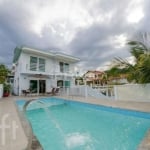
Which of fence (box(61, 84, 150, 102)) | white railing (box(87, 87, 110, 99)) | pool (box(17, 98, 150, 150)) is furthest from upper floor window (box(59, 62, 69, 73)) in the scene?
pool (box(17, 98, 150, 150))

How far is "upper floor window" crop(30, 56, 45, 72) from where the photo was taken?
2206cm

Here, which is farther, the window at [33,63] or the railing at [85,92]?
the window at [33,63]

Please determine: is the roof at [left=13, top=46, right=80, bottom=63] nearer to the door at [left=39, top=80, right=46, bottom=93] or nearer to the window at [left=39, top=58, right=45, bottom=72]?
the window at [left=39, top=58, right=45, bottom=72]

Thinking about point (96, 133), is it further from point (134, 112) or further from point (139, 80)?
point (139, 80)

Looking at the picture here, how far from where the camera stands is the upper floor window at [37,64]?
22.1 m

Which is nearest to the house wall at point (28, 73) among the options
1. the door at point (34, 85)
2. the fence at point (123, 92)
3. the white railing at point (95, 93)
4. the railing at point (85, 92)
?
the door at point (34, 85)

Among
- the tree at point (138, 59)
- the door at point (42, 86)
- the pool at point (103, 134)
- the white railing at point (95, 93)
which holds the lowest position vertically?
the pool at point (103, 134)

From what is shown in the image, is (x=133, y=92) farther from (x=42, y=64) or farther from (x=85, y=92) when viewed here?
(x=42, y=64)

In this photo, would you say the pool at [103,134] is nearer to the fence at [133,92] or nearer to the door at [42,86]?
the fence at [133,92]

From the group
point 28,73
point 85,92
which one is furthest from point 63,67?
point 85,92

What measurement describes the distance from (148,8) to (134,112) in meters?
8.14

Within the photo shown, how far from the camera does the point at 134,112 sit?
7809mm

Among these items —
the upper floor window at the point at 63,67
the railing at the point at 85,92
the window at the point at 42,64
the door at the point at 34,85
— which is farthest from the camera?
the upper floor window at the point at 63,67

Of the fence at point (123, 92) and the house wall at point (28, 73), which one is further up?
the house wall at point (28, 73)
